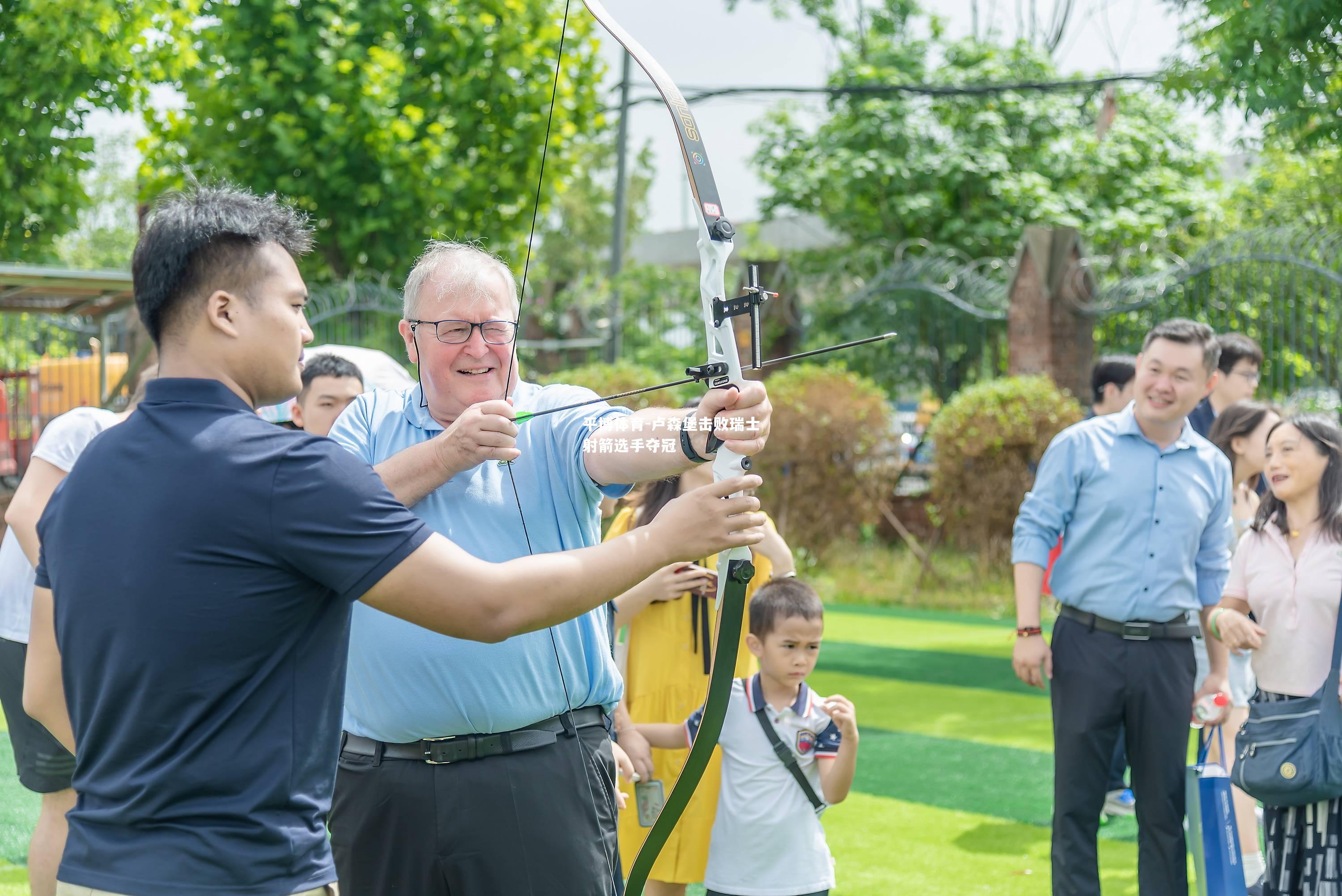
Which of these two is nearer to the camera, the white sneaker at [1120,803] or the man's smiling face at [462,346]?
the man's smiling face at [462,346]

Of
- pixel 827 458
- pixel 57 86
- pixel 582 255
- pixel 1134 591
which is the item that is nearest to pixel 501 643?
pixel 1134 591

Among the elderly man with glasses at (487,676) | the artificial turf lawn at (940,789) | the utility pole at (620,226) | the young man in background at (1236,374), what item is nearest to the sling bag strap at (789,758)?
the elderly man with glasses at (487,676)

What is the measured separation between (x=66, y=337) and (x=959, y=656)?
14.3 m

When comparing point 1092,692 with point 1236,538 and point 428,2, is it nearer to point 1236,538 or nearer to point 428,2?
point 1236,538

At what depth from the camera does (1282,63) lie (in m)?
7.78

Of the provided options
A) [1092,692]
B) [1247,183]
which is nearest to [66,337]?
[1092,692]

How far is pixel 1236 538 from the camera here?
605 centimetres

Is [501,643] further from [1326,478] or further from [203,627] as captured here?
[1326,478]

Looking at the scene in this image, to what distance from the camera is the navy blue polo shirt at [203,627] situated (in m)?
1.74

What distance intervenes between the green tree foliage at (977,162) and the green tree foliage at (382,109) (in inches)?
333

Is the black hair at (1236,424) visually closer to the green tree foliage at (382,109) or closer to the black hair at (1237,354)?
the black hair at (1237,354)

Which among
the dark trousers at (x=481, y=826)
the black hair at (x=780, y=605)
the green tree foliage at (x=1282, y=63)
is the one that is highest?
the green tree foliage at (x=1282, y=63)

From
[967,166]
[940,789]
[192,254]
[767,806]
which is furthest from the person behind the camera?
[967,166]

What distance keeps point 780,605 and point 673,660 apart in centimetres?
48
